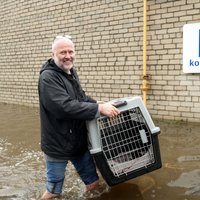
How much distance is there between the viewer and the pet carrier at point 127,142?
3432 mm

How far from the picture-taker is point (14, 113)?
9.83 m

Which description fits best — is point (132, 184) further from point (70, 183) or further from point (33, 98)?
point (33, 98)

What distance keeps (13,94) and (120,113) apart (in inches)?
336

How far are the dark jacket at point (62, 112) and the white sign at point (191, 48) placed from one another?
11.5 feet

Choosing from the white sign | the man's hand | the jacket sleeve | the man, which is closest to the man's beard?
the man

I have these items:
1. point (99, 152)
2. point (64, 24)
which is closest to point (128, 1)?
point (64, 24)

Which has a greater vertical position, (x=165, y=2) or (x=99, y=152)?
(x=165, y=2)

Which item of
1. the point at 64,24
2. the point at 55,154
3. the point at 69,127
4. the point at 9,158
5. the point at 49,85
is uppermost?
the point at 64,24

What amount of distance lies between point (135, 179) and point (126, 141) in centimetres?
90

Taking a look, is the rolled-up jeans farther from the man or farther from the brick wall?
the brick wall

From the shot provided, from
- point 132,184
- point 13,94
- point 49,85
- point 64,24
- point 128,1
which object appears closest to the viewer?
point 49,85

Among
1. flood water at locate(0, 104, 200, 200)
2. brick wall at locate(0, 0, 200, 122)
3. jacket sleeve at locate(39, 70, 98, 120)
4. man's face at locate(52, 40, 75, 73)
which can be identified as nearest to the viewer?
jacket sleeve at locate(39, 70, 98, 120)

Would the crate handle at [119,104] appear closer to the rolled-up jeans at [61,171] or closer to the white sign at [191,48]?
the rolled-up jeans at [61,171]

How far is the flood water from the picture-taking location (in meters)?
3.89
